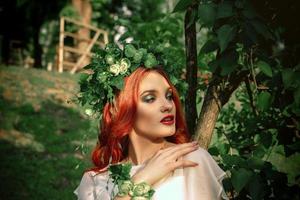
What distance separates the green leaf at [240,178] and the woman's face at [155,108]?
617mm

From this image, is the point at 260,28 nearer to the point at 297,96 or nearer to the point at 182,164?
the point at 297,96

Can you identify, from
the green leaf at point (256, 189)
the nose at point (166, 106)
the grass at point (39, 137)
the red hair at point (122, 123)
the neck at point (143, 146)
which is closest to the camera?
the green leaf at point (256, 189)

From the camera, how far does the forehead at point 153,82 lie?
120 inches

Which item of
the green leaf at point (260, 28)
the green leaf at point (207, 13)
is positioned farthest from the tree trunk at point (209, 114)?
the green leaf at point (207, 13)

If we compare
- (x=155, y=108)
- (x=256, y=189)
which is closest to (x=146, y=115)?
(x=155, y=108)

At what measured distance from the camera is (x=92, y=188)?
130 inches

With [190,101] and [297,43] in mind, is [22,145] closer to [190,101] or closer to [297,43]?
[190,101]

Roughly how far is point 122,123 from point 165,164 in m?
0.51

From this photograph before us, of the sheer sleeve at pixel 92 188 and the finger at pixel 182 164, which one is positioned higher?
the finger at pixel 182 164

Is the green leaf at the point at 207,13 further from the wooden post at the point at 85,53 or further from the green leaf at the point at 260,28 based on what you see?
the wooden post at the point at 85,53

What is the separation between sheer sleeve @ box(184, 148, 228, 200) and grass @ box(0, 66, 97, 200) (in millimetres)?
2379

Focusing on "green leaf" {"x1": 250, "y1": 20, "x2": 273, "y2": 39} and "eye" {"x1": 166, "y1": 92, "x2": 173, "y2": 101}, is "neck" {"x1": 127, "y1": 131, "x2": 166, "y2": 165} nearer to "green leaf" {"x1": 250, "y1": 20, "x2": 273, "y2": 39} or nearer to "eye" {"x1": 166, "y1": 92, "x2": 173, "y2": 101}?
"eye" {"x1": 166, "y1": 92, "x2": 173, "y2": 101}

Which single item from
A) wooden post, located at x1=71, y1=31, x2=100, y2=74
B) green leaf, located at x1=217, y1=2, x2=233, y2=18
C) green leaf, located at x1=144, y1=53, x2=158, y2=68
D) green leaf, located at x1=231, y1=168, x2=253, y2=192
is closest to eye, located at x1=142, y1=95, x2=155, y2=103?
green leaf, located at x1=144, y1=53, x2=158, y2=68

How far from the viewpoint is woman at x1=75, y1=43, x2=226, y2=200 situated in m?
2.83
